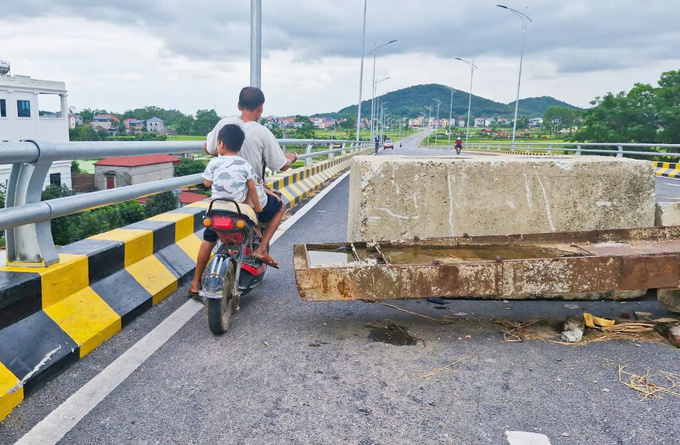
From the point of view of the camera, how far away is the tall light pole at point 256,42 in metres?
9.25

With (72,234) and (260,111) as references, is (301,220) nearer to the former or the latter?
(72,234)

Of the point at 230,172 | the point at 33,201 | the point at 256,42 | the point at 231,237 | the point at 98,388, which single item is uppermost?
the point at 256,42

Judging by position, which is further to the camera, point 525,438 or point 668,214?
point 668,214

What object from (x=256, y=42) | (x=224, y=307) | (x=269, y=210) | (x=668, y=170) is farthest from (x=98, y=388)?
(x=668, y=170)

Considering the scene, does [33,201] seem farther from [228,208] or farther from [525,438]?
[525,438]

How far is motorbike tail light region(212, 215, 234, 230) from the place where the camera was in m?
3.60

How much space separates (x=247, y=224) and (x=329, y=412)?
4.73 ft

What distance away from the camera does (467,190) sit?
479 centimetres

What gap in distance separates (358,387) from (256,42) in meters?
7.64

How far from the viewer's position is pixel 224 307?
3.62 meters

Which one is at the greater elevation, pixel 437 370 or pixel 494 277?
pixel 494 277

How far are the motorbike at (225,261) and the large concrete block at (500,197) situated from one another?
1343 millimetres

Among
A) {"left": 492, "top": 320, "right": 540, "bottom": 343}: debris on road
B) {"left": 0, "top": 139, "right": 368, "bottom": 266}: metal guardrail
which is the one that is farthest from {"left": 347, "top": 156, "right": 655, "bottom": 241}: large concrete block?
{"left": 0, "top": 139, "right": 368, "bottom": 266}: metal guardrail

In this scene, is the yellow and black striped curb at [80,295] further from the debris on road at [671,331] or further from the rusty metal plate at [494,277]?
the debris on road at [671,331]
